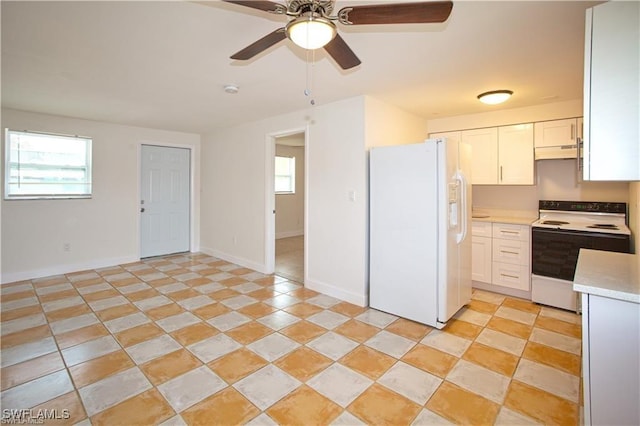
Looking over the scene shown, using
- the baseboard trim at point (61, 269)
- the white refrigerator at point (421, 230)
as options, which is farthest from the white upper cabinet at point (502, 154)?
the baseboard trim at point (61, 269)

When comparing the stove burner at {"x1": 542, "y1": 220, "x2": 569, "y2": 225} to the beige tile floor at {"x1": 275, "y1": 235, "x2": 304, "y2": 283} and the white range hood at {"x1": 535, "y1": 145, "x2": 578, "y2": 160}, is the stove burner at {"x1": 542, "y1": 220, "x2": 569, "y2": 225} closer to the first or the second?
Answer: the white range hood at {"x1": 535, "y1": 145, "x2": 578, "y2": 160}

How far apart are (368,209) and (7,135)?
496cm

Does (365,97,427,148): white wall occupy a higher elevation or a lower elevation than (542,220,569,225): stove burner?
higher

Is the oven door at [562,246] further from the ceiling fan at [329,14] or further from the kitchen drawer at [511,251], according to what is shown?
the ceiling fan at [329,14]

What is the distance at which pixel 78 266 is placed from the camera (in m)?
4.86

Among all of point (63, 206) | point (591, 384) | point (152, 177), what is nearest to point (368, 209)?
point (591, 384)

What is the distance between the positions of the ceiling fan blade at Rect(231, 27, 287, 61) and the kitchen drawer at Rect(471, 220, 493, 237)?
3.38 metres

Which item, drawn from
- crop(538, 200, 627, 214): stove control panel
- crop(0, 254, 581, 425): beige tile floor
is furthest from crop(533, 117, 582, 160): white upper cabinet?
crop(0, 254, 581, 425): beige tile floor

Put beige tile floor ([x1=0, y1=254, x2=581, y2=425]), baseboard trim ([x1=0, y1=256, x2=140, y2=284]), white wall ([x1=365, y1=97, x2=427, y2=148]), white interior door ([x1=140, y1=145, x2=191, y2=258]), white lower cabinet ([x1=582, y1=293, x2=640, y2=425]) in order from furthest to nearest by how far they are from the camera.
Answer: white interior door ([x1=140, y1=145, x2=191, y2=258]) → baseboard trim ([x1=0, y1=256, x2=140, y2=284]) → white wall ([x1=365, y1=97, x2=427, y2=148]) → beige tile floor ([x1=0, y1=254, x2=581, y2=425]) → white lower cabinet ([x1=582, y1=293, x2=640, y2=425])

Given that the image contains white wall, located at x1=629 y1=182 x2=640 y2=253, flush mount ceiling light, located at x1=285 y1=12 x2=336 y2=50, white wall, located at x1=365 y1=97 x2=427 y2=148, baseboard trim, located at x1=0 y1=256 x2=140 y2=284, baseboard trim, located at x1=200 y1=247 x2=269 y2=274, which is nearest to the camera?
flush mount ceiling light, located at x1=285 y1=12 x2=336 y2=50

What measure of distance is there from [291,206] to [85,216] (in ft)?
14.6

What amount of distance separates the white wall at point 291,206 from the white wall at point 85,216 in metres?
2.85

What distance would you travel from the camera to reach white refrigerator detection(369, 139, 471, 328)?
2912 mm

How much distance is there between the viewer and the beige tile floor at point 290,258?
4.81 metres
